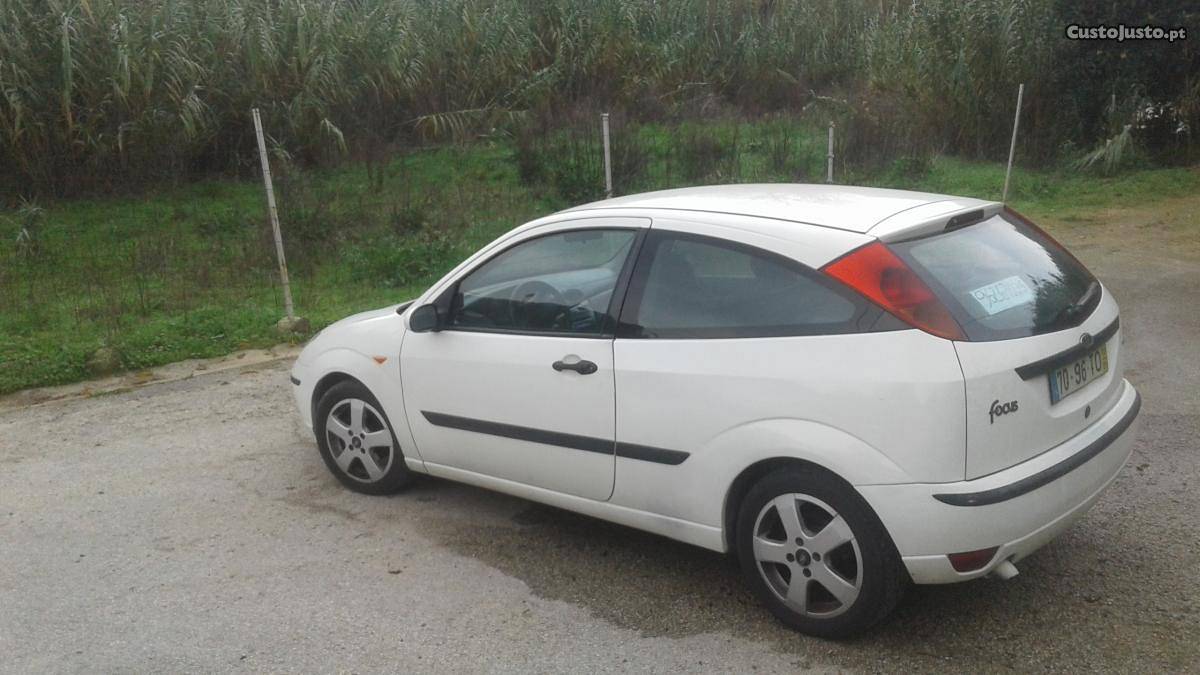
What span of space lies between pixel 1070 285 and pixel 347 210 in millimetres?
10310

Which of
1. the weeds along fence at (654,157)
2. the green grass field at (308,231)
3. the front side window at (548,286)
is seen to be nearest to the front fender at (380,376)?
the front side window at (548,286)

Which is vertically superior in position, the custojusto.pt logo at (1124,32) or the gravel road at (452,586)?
the custojusto.pt logo at (1124,32)

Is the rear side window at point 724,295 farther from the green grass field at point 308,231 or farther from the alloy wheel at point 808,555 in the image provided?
the green grass field at point 308,231

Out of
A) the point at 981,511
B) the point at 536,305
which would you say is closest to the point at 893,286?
the point at 981,511

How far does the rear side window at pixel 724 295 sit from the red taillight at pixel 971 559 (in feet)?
2.75

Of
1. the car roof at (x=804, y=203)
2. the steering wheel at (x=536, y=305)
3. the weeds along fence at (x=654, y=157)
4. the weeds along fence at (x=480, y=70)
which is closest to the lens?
the car roof at (x=804, y=203)

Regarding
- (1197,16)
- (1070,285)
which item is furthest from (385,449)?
(1197,16)

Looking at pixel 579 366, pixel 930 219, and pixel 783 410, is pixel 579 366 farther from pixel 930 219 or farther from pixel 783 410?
pixel 930 219

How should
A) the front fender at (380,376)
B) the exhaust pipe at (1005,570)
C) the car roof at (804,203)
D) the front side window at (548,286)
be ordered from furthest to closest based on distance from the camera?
1. the front fender at (380,376)
2. the front side window at (548,286)
3. the car roof at (804,203)
4. the exhaust pipe at (1005,570)

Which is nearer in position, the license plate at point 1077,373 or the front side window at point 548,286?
the license plate at point 1077,373

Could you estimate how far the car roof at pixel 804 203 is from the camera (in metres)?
4.27

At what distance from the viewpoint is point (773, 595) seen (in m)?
4.14

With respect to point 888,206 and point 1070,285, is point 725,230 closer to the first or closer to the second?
point 888,206

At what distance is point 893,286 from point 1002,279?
53cm
